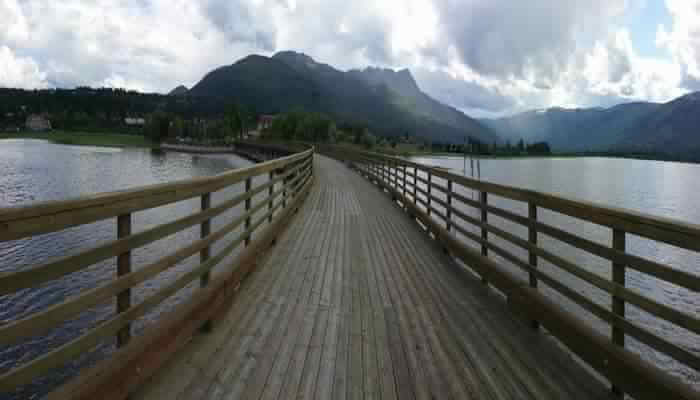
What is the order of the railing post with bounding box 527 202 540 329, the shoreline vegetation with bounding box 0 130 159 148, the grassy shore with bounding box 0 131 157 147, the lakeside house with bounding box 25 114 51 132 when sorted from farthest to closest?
the lakeside house with bounding box 25 114 51 132 → the grassy shore with bounding box 0 131 157 147 → the shoreline vegetation with bounding box 0 130 159 148 → the railing post with bounding box 527 202 540 329

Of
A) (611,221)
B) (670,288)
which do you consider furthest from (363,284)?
(670,288)

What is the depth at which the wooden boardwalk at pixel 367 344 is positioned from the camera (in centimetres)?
288

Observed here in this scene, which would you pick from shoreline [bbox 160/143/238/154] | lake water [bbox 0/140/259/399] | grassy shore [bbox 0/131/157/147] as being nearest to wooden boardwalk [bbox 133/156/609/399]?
lake water [bbox 0/140/259/399]

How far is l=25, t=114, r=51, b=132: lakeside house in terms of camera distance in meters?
117

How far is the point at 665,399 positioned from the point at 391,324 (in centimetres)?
214

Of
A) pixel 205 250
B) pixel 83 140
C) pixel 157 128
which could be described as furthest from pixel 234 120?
pixel 205 250

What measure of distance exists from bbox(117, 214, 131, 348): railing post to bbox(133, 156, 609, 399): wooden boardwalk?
0.44 metres

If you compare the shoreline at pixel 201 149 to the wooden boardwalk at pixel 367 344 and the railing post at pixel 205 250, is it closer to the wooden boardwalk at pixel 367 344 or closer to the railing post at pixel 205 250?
the wooden boardwalk at pixel 367 344

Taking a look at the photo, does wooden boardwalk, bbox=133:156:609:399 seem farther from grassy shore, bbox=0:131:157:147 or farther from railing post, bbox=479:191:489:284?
grassy shore, bbox=0:131:157:147

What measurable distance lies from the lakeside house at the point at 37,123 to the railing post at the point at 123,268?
145 m

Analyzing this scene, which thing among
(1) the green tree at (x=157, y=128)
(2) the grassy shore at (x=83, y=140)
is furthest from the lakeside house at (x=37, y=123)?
(1) the green tree at (x=157, y=128)

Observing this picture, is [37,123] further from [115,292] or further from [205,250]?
[115,292]

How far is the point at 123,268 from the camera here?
8.33 feet

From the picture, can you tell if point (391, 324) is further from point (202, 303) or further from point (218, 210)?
point (218, 210)
